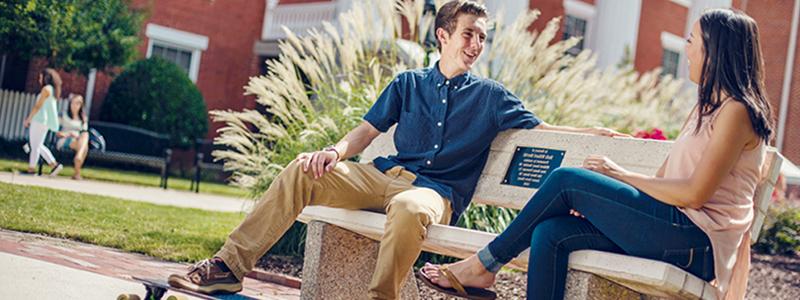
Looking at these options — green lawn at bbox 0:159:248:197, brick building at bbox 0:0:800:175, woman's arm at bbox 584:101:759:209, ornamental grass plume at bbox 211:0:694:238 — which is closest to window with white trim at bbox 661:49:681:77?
brick building at bbox 0:0:800:175

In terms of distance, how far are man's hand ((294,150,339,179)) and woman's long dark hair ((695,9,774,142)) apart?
1.53m

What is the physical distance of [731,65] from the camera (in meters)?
3.61

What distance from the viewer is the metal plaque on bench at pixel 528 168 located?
4695 millimetres

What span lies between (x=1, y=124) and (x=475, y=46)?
1254cm

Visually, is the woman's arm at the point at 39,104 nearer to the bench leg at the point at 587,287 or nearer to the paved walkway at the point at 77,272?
A: the paved walkway at the point at 77,272

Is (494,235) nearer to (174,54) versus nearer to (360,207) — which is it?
(360,207)

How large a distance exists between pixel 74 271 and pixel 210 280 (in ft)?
3.57

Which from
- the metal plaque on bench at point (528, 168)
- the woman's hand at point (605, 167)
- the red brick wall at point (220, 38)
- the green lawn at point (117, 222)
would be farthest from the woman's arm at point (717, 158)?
the red brick wall at point (220, 38)

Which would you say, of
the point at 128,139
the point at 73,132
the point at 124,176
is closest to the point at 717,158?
the point at 124,176

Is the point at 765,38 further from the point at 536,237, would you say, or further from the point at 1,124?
the point at 536,237

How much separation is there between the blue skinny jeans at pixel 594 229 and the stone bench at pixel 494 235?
0.06 metres

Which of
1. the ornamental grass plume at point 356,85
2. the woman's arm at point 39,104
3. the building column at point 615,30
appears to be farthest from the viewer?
the building column at point 615,30

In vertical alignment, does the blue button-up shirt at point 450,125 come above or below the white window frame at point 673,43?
below

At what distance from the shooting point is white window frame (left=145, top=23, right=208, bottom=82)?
1780 centimetres
